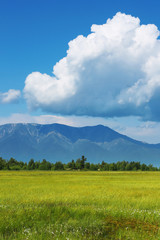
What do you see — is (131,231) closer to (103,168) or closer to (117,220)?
(117,220)

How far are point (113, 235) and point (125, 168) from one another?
456 feet

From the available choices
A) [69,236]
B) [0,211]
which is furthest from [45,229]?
[0,211]

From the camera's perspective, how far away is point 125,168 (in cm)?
14550

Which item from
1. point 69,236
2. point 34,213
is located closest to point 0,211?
point 34,213

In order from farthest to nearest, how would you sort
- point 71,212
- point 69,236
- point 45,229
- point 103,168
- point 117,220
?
1. point 103,168
2. point 71,212
3. point 117,220
4. point 45,229
5. point 69,236

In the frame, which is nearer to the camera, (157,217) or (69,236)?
(69,236)

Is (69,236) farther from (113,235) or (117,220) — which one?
(117,220)

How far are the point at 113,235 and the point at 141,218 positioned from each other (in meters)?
2.86

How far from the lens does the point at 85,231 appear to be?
10891 mm

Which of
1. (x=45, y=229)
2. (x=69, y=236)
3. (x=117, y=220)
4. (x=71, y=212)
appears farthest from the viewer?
(x=71, y=212)

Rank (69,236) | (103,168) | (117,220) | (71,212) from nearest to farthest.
Result: (69,236) < (117,220) < (71,212) < (103,168)

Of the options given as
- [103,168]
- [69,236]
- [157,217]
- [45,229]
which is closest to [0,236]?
[45,229]

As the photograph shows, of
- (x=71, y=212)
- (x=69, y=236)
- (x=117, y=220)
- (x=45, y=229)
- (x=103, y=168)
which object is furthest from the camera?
(x=103, y=168)

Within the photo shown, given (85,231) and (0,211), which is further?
(0,211)
